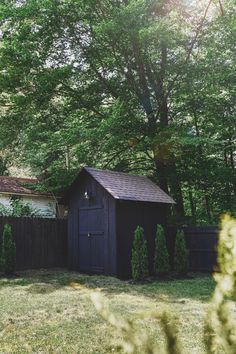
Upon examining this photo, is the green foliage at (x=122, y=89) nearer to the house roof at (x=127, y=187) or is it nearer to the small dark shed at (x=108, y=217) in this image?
the house roof at (x=127, y=187)

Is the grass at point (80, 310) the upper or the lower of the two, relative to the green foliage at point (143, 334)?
lower

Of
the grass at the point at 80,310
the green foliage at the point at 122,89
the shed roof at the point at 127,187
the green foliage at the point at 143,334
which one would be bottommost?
the grass at the point at 80,310

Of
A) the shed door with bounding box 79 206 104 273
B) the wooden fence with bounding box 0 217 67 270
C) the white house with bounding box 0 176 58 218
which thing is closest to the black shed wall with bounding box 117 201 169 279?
the shed door with bounding box 79 206 104 273

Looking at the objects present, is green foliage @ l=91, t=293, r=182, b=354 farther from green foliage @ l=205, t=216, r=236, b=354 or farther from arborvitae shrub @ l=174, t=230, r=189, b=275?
arborvitae shrub @ l=174, t=230, r=189, b=275

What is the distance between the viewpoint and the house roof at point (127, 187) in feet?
41.9

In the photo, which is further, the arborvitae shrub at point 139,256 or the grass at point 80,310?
the arborvitae shrub at point 139,256

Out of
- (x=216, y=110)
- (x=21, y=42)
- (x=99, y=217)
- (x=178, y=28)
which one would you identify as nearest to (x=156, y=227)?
(x=99, y=217)

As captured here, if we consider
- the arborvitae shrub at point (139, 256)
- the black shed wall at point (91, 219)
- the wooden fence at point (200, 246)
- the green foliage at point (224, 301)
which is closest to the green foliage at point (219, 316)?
the green foliage at point (224, 301)

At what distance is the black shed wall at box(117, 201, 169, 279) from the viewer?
41.1ft

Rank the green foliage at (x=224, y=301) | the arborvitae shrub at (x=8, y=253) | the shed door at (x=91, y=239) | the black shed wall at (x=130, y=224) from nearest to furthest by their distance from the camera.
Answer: the green foliage at (x=224, y=301) < the black shed wall at (x=130, y=224) < the arborvitae shrub at (x=8, y=253) < the shed door at (x=91, y=239)

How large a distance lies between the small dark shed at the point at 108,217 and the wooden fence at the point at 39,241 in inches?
47.9

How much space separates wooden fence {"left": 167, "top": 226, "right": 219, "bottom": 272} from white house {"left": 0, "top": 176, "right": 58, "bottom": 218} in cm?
1055

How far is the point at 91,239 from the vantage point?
13539 mm

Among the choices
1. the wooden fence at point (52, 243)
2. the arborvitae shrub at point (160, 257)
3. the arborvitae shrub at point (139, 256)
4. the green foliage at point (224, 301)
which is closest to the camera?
the green foliage at point (224, 301)
